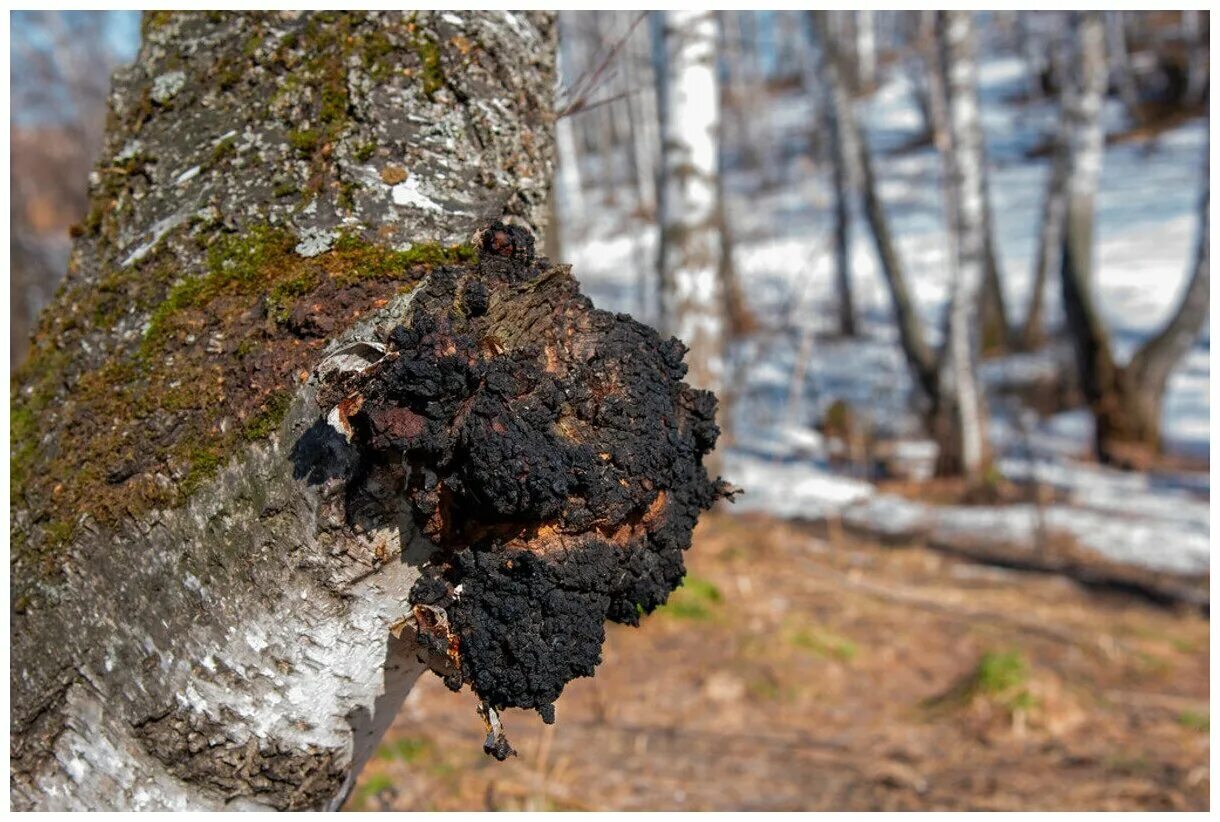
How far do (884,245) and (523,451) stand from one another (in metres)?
9.88

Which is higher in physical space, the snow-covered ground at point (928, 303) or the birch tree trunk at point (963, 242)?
the birch tree trunk at point (963, 242)

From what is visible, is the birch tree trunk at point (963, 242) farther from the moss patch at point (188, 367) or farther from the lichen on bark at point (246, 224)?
the moss patch at point (188, 367)

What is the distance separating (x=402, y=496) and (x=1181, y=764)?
371 centimetres

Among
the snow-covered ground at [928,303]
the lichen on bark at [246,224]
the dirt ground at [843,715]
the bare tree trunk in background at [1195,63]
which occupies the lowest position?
the snow-covered ground at [928,303]

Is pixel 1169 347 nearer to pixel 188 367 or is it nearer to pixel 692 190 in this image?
pixel 692 190

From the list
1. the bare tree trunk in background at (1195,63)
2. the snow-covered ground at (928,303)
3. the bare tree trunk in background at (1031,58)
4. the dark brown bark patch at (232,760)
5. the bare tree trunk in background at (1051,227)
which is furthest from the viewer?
the bare tree trunk in background at (1031,58)

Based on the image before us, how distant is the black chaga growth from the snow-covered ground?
6.31 metres

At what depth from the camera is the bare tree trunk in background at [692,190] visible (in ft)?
20.2

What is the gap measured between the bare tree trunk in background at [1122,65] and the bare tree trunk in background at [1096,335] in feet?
53.0

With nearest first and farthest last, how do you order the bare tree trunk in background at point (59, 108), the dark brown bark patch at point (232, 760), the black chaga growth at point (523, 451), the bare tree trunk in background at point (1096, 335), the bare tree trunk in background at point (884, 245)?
the black chaga growth at point (523, 451) < the dark brown bark patch at point (232, 760) < the bare tree trunk in background at point (1096, 335) < the bare tree trunk in background at point (884, 245) < the bare tree trunk in background at point (59, 108)

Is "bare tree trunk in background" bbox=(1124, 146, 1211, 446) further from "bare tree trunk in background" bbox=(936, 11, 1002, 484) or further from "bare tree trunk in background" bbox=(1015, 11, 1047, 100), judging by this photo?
"bare tree trunk in background" bbox=(1015, 11, 1047, 100)

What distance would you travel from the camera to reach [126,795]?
47.6 inches

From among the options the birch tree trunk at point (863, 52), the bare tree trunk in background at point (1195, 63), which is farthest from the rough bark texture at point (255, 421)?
the bare tree trunk in background at point (1195, 63)

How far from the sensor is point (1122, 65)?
2308 centimetres
